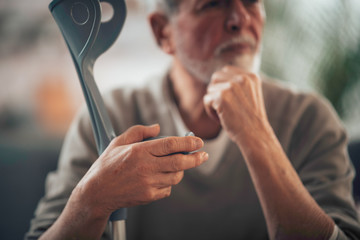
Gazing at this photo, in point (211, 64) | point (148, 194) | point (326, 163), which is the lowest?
point (326, 163)

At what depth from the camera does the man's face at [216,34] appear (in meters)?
0.54

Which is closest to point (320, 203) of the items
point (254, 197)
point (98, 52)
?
point (254, 197)

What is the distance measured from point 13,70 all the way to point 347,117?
106 centimetres

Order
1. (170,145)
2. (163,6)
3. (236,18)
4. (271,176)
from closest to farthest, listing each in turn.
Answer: (170,145) → (271,176) → (236,18) → (163,6)

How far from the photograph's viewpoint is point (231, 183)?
596 mm

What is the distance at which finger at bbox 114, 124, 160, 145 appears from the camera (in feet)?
1.03

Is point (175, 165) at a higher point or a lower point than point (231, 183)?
higher

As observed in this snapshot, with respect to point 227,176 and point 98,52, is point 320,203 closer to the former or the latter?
point 227,176

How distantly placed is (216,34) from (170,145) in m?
0.33

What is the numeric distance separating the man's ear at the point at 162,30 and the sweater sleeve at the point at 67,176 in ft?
0.78

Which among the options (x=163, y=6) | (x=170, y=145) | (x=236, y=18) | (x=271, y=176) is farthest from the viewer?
(x=163, y=6)

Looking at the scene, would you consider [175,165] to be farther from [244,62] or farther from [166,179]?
[244,62]

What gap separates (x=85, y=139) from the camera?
1.91ft

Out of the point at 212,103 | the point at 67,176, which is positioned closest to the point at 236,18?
the point at 212,103
